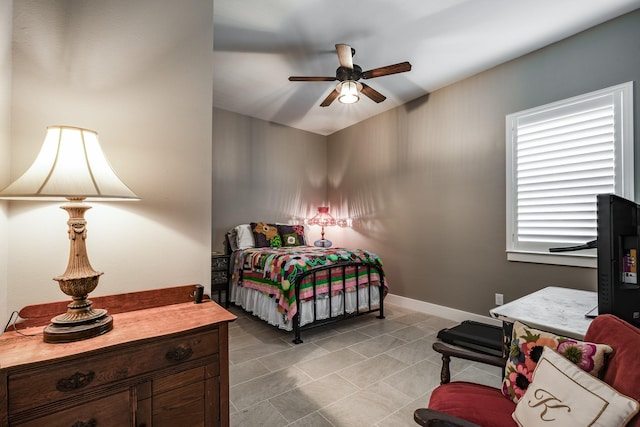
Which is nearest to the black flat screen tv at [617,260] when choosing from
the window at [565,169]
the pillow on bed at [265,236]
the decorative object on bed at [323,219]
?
the window at [565,169]

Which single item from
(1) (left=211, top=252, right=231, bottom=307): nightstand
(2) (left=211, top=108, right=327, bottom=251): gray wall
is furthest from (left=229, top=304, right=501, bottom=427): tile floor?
(2) (left=211, top=108, right=327, bottom=251): gray wall

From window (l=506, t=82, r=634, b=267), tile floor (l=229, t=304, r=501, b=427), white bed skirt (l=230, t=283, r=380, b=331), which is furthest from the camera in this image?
white bed skirt (l=230, t=283, r=380, b=331)

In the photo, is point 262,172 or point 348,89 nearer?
point 348,89

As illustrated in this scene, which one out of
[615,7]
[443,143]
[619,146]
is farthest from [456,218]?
[615,7]

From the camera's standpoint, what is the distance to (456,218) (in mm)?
3518

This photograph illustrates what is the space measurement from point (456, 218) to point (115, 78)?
342 centimetres

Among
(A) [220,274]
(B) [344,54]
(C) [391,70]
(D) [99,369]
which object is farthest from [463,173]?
(D) [99,369]

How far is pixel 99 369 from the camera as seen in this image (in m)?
1.03

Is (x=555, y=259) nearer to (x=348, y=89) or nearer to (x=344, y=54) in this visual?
(x=348, y=89)

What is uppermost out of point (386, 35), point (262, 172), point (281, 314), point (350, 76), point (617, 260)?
point (386, 35)

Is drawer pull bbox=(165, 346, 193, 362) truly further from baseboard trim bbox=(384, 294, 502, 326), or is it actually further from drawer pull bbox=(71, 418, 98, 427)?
baseboard trim bbox=(384, 294, 502, 326)

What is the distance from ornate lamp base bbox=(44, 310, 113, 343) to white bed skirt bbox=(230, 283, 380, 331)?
2.04m

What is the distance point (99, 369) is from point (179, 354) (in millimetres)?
→ 259

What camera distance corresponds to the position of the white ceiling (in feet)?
7.49
